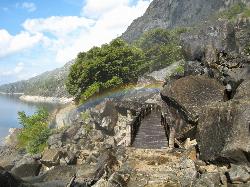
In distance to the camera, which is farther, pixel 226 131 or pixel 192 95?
pixel 192 95

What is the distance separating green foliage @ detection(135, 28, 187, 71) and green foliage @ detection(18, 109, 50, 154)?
3152 centimetres

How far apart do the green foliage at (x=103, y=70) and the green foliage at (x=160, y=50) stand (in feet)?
44.2

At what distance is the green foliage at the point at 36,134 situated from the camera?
72000 mm

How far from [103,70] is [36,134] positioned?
69.9ft

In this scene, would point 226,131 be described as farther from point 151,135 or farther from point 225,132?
point 151,135

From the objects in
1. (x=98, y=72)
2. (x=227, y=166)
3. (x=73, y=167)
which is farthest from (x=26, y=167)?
(x=98, y=72)

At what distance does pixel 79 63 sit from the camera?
92.1m

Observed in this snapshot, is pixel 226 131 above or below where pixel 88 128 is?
above

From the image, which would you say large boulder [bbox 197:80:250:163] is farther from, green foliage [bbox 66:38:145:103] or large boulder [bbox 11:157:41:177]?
green foliage [bbox 66:38:145:103]

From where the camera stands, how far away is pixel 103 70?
8538cm

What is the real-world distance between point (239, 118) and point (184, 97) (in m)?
9.26

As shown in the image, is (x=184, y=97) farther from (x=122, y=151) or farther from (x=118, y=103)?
(x=118, y=103)

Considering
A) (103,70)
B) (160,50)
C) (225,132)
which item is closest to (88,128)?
(103,70)

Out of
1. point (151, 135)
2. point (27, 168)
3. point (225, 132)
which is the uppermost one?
point (225, 132)
